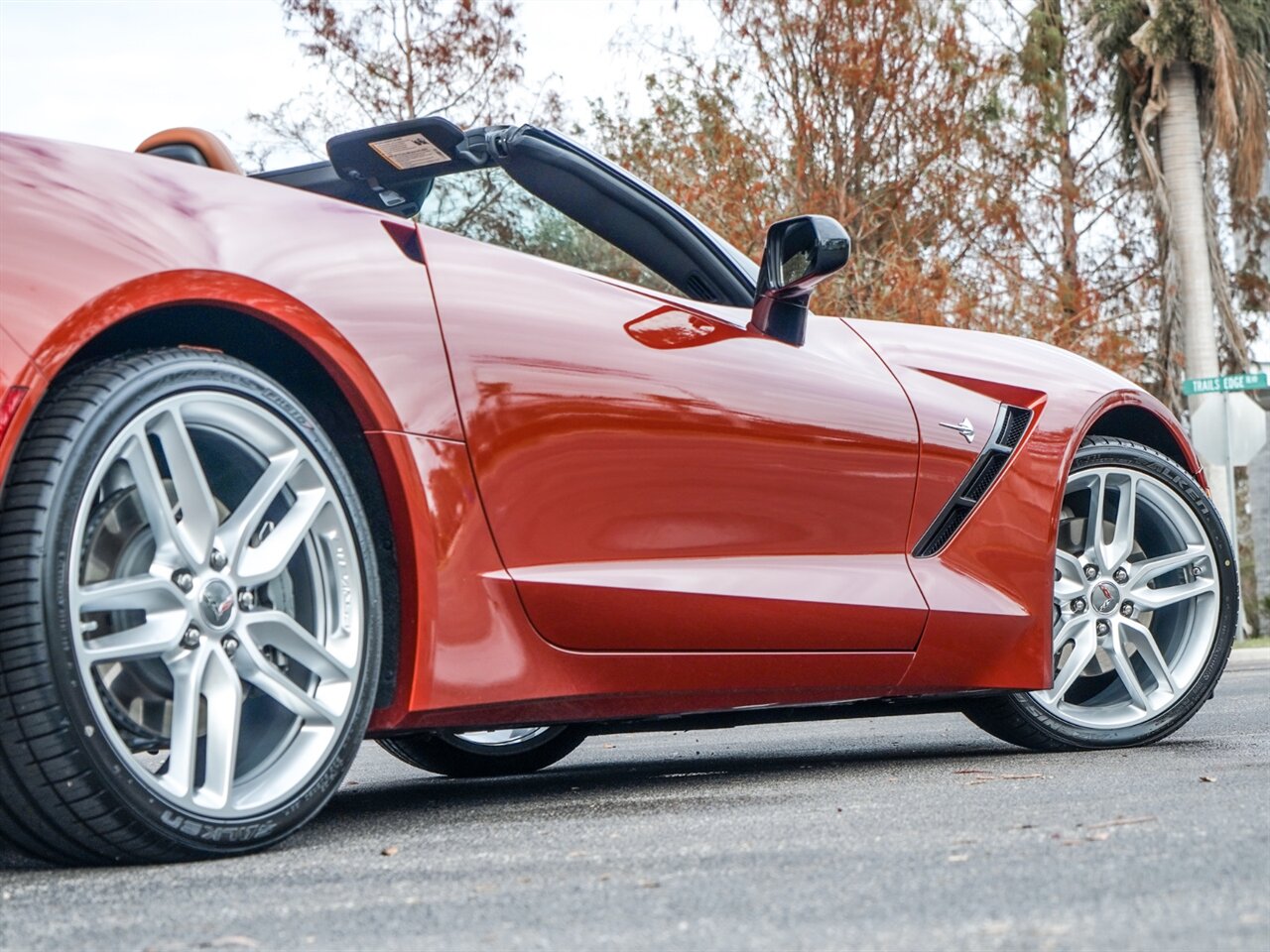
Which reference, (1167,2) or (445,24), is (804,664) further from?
(1167,2)

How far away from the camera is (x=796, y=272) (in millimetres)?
3689

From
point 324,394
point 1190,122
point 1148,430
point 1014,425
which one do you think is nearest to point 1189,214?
point 1190,122

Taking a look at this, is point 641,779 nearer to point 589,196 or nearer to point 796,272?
point 796,272

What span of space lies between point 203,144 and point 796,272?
139 cm

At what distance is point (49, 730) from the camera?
2.20 m

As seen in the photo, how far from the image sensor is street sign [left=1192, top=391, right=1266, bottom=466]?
1313 cm

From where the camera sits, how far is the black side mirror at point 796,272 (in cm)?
360

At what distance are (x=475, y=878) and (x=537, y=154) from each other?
1762 millimetres

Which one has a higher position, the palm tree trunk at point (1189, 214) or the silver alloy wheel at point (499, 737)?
the palm tree trunk at point (1189, 214)

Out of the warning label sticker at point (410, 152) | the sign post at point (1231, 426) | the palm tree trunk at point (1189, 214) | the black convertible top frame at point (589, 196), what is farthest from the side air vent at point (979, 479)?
the palm tree trunk at point (1189, 214)

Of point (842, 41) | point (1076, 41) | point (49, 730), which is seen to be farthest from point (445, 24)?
point (49, 730)

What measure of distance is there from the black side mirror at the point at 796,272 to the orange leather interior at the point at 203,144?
3.90 feet

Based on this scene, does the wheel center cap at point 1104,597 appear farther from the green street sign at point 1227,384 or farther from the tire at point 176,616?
the green street sign at point 1227,384

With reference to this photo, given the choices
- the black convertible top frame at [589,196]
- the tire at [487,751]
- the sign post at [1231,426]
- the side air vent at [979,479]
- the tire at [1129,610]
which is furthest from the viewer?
the sign post at [1231,426]
